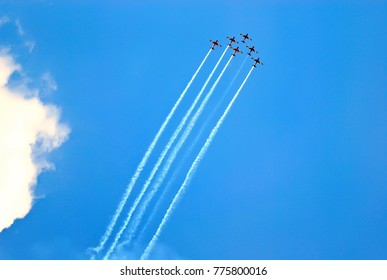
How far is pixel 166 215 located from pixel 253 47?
30.1 metres

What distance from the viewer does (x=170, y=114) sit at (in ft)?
251

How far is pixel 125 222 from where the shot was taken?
69750mm

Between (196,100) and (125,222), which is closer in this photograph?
(125,222)

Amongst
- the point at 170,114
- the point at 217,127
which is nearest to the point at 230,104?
the point at 217,127
